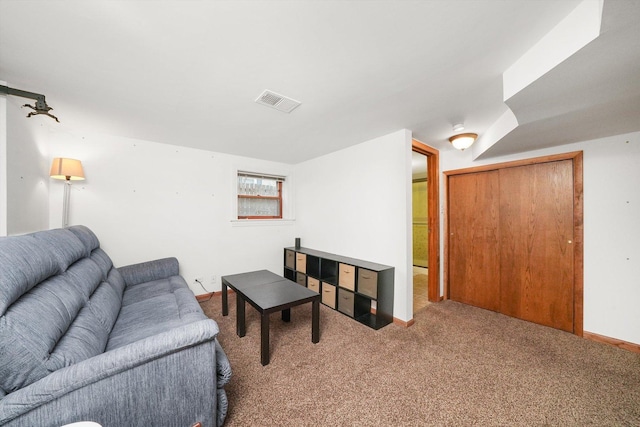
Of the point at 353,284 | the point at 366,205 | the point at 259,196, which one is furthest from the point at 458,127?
the point at 259,196

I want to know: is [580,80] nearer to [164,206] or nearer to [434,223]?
[434,223]

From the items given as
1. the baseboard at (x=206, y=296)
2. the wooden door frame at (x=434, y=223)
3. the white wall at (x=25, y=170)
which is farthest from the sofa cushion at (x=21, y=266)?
the wooden door frame at (x=434, y=223)

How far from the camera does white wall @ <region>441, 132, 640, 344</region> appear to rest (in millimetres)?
2109

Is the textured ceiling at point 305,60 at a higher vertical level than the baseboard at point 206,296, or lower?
higher

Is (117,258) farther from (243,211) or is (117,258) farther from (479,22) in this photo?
(479,22)

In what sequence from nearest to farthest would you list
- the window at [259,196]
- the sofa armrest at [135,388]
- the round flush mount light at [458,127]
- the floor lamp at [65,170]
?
the sofa armrest at [135,388] → the floor lamp at [65,170] → the round flush mount light at [458,127] → the window at [259,196]

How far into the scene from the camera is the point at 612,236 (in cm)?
221

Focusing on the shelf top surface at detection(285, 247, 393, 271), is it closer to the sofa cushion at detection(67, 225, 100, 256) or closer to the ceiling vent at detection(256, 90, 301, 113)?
the ceiling vent at detection(256, 90, 301, 113)

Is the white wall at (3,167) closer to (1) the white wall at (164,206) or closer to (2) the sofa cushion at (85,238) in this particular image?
(2) the sofa cushion at (85,238)

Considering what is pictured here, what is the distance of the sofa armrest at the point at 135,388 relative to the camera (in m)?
0.89

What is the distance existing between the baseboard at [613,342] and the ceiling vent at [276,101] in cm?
373

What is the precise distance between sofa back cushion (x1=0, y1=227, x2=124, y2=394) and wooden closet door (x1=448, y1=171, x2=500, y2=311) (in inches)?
154

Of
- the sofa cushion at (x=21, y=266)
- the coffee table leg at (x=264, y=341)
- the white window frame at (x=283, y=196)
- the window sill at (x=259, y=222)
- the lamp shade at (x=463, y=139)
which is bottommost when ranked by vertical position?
the coffee table leg at (x=264, y=341)

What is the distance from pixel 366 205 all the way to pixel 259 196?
2064mm
